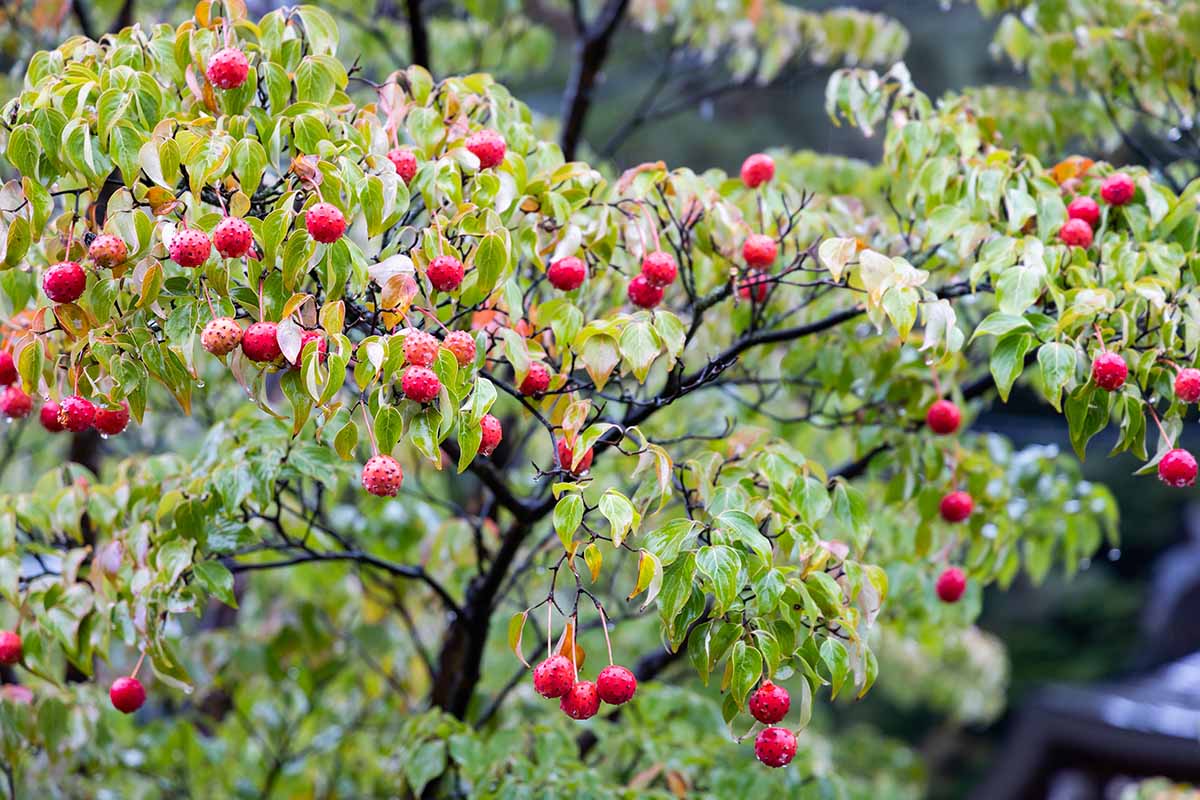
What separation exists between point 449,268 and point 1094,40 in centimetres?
221

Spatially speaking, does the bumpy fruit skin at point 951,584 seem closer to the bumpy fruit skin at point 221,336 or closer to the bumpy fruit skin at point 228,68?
the bumpy fruit skin at point 221,336

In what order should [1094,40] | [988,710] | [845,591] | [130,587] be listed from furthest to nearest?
[988,710], [1094,40], [130,587], [845,591]

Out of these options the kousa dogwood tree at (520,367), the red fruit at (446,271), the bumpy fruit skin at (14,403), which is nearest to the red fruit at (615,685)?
the kousa dogwood tree at (520,367)

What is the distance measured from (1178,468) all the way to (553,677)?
1.12 m

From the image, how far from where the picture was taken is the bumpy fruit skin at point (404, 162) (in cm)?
198

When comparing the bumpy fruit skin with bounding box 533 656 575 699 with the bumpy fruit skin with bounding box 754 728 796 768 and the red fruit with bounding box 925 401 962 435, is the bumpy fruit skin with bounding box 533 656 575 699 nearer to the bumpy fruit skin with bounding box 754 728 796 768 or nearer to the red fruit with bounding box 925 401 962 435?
the bumpy fruit skin with bounding box 754 728 796 768

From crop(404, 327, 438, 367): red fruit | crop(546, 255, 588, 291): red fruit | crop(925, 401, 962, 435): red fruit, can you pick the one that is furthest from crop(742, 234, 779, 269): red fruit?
crop(404, 327, 438, 367): red fruit

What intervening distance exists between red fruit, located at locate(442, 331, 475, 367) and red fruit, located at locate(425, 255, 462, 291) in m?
0.15

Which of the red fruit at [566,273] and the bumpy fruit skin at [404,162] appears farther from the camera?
the red fruit at [566,273]

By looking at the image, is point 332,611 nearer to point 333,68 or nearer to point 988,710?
point 333,68

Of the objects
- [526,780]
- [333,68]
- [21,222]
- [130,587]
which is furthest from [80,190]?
[526,780]

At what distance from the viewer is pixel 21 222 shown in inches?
71.3

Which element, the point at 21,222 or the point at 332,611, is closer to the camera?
the point at 21,222

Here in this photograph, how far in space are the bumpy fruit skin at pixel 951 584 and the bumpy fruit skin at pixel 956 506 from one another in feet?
0.50
